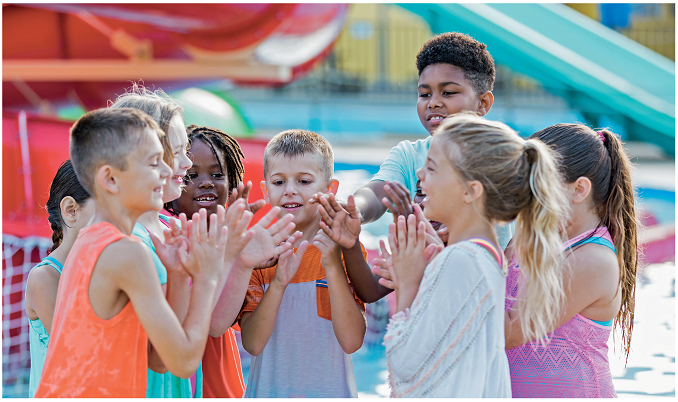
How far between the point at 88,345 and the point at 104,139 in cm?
52

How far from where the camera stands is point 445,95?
2416mm

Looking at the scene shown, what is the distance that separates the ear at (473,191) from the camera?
1.64 metres

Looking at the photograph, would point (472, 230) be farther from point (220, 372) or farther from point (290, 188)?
point (220, 372)

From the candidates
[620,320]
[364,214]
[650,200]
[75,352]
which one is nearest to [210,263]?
[75,352]

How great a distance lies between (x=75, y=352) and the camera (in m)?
1.52

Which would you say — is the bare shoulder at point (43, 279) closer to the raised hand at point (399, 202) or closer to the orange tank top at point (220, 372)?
the orange tank top at point (220, 372)

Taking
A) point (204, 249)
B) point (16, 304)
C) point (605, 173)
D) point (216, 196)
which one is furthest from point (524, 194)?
point (16, 304)

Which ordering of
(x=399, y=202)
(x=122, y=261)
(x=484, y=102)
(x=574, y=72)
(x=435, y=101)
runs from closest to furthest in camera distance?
(x=122, y=261) → (x=399, y=202) → (x=435, y=101) → (x=484, y=102) → (x=574, y=72)

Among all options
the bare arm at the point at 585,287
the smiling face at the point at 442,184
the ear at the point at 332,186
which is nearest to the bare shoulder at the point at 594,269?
the bare arm at the point at 585,287

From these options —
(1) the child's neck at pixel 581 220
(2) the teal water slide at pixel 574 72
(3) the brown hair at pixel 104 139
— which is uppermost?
(2) the teal water slide at pixel 574 72

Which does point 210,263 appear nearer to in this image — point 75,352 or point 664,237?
point 75,352

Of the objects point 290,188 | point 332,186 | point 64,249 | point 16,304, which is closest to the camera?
point 64,249

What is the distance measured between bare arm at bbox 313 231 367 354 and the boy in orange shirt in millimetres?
351

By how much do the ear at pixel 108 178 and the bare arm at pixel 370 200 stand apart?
816 mm
